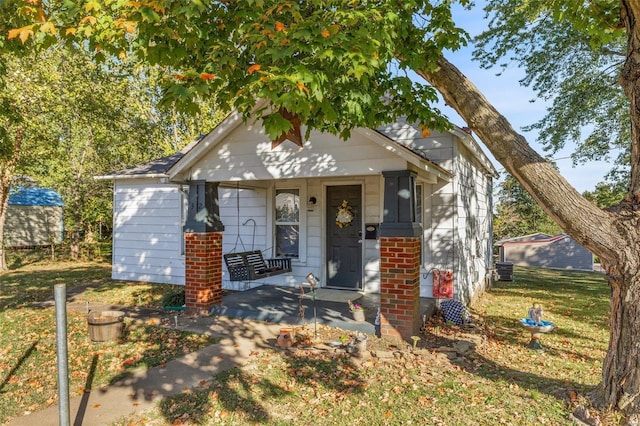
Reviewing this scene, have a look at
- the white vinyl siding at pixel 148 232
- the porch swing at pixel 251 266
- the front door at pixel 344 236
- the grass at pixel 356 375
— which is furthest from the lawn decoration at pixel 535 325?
the white vinyl siding at pixel 148 232

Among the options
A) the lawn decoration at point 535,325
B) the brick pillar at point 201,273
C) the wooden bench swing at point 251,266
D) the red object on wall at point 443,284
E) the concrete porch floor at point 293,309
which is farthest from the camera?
the wooden bench swing at point 251,266

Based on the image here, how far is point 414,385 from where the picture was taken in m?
4.25

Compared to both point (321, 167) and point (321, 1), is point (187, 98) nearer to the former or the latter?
point (321, 1)

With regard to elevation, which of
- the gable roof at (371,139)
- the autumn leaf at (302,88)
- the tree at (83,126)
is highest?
the tree at (83,126)

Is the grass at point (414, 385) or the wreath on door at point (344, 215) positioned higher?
the wreath on door at point (344, 215)

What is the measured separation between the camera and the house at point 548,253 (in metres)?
18.9

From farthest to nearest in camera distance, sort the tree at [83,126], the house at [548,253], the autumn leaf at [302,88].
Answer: the house at [548,253] → the tree at [83,126] → the autumn leaf at [302,88]

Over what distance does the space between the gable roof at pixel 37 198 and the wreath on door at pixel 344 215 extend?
19722mm

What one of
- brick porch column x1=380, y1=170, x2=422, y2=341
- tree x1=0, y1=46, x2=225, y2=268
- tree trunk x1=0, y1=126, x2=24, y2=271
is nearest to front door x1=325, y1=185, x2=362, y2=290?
brick porch column x1=380, y1=170, x2=422, y2=341

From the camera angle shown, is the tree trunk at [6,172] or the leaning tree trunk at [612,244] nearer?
the leaning tree trunk at [612,244]

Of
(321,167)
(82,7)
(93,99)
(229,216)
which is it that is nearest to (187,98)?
(82,7)

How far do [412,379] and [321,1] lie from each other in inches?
156

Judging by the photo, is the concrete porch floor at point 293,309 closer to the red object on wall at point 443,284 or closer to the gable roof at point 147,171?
the red object on wall at point 443,284

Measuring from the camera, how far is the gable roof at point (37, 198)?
2097 centimetres
